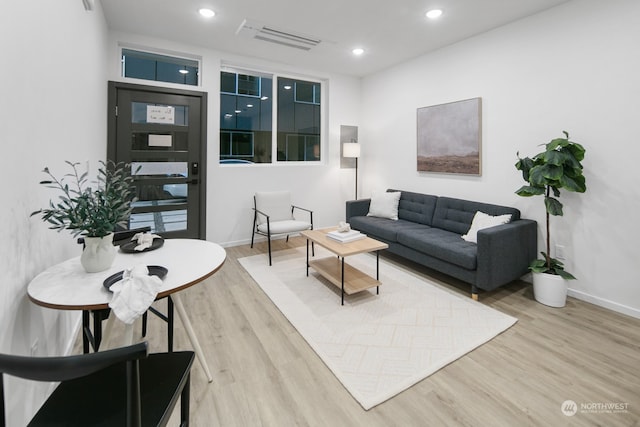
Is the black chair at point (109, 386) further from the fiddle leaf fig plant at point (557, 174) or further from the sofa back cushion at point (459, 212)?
the sofa back cushion at point (459, 212)

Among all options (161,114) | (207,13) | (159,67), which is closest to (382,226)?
(207,13)

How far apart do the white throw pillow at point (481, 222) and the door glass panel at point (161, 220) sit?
141 inches

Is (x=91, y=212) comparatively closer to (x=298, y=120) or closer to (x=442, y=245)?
(x=442, y=245)

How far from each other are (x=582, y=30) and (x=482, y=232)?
2.04 metres

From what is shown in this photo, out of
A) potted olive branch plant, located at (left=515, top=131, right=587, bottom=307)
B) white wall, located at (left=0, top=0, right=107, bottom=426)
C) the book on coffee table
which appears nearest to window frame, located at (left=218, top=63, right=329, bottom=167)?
the book on coffee table

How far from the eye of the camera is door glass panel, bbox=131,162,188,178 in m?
3.93

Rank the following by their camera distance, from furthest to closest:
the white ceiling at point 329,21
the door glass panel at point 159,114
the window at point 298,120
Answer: the window at point 298,120
the door glass panel at point 159,114
the white ceiling at point 329,21

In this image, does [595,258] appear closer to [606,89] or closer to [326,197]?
[606,89]

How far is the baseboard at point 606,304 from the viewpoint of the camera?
2.61 m

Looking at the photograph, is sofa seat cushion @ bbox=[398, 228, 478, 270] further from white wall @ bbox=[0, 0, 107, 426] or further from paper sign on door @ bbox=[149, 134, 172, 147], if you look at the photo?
paper sign on door @ bbox=[149, 134, 172, 147]

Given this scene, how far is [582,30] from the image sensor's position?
9.21ft

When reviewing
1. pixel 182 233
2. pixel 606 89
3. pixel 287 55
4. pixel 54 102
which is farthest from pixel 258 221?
pixel 606 89

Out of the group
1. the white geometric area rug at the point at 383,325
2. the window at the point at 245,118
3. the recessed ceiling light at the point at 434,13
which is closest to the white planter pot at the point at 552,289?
the white geometric area rug at the point at 383,325

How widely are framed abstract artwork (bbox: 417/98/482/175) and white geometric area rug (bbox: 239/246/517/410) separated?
5.08 feet
